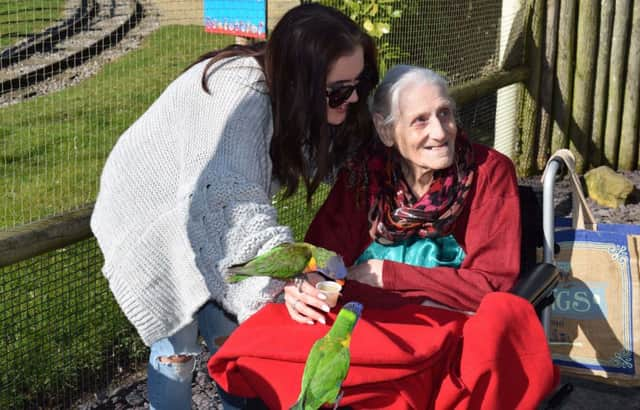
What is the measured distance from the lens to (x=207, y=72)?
2.37 meters

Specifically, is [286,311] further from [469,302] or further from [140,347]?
[140,347]

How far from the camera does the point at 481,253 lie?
8.59ft

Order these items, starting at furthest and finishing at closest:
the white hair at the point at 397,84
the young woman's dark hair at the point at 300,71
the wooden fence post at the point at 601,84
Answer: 1. the wooden fence post at the point at 601,84
2. the white hair at the point at 397,84
3. the young woman's dark hair at the point at 300,71

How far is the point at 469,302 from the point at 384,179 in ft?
1.72

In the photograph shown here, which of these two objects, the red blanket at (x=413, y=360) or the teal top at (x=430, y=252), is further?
the teal top at (x=430, y=252)

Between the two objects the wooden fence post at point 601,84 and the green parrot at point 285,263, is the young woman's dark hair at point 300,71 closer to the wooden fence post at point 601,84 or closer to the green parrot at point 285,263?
the green parrot at point 285,263

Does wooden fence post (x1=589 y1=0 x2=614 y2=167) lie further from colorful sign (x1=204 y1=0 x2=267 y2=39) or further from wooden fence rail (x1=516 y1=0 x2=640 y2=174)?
colorful sign (x1=204 y1=0 x2=267 y2=39)

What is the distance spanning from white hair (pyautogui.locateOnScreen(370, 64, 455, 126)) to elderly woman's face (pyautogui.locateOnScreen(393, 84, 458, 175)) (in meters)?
0.01

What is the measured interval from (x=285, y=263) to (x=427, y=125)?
2.82 ft

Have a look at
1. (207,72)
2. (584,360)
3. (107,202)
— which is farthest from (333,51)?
(584,360)

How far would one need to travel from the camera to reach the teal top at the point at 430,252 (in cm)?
275

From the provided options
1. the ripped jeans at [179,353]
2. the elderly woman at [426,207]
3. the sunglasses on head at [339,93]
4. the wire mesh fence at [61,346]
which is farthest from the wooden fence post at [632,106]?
the ripped jeans at [179,353]

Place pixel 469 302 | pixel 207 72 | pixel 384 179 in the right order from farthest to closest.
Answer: pixel 384 179 < pixel 469 302 < pixel 207 72

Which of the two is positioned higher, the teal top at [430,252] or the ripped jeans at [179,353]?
the teal top at [430,252]
